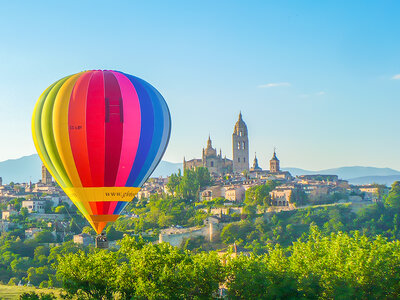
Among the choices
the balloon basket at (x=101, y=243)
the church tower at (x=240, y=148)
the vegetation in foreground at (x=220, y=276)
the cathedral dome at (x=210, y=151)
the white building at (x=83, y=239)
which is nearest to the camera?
the balloon basket at (x=101, y=243)

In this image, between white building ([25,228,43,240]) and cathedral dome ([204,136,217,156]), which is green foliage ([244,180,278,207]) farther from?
cathedral dome ([204,136,217,156])

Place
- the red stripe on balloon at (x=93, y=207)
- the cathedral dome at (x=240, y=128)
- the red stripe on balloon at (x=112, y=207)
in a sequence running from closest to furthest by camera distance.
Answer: the red stripe on balloon at (x=93, y=207) < the red stripe on balloon at (x=112, y=207) < the cathedral dome at (x=240, y=128)

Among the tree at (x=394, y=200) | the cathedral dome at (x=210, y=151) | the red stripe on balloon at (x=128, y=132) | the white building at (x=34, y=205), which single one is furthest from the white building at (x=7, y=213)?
the red stripe on balloon at (x=128, y=132)

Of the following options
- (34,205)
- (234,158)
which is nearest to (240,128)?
(234,158)

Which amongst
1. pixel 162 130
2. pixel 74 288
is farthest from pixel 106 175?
pixel 74 288

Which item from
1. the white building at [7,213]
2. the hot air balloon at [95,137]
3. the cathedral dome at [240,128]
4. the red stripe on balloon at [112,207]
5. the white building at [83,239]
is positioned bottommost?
the white building at [83,239]

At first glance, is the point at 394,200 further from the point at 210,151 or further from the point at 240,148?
the point at 240,148

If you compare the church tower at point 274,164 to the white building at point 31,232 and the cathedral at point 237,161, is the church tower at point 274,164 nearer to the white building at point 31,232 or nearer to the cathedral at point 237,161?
the cathedral at point 237,161
